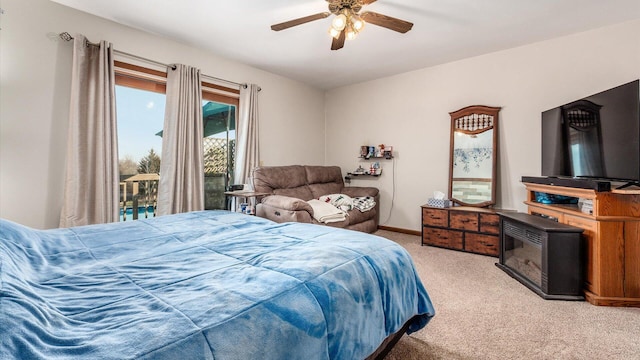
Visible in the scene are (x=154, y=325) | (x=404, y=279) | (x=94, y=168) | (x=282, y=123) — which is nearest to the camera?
(x=154, y=325)

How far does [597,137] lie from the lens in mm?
2480

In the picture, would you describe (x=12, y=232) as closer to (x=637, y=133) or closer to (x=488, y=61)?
(x=637, y=133)

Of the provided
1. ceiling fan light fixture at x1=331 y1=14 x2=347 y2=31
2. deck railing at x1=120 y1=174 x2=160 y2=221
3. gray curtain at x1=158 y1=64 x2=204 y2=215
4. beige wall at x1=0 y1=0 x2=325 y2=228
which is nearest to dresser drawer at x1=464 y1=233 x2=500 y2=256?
ceiling fan light fixture at x1=331 y1=14 x2=347 y2=31

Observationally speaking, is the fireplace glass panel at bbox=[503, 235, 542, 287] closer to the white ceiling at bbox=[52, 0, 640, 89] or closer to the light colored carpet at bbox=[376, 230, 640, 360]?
the light colored carpet at bbox=[376, 230, 640, 360]

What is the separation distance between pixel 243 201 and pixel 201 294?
3224 millimetres

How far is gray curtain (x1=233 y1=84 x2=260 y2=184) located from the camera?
4.09 meters

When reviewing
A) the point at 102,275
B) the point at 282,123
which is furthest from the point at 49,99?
the point at 282,123

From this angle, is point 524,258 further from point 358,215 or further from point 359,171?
point 359,171

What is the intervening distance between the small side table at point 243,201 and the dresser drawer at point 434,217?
225cm

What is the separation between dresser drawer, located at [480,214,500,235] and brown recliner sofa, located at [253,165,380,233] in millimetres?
1541

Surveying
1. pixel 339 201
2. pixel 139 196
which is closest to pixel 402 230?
pixel 339 201

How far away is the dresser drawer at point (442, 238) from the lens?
12.0 ft

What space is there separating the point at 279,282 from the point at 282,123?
161 inches

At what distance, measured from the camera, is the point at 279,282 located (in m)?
0.99
